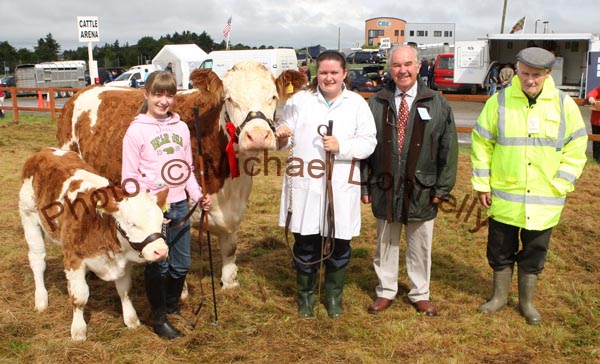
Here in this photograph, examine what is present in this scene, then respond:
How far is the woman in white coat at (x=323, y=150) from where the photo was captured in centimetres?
356

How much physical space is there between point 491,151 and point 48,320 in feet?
10.8

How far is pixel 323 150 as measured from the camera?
3625mm

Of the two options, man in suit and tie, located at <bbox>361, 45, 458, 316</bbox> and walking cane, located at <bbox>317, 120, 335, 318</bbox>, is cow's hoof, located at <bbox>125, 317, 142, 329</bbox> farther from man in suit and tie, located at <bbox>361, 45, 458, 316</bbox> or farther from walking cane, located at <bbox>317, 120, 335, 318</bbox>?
man in suit and tie, located at <bbox>361, 45, 458, 316</bbox>

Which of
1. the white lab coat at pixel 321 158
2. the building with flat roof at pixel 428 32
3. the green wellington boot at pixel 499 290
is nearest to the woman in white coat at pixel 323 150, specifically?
the white lab coat at pixel 321 158

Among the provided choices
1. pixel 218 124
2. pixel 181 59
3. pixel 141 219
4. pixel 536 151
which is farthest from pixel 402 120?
pixel 181 59

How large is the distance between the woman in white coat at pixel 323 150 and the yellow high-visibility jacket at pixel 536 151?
A: 0.89 metres

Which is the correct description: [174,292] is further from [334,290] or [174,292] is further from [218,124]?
[218,124]

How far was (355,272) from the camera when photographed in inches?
193

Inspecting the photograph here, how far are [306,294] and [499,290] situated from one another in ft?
4.57

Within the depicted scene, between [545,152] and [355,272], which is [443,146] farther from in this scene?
[355,272]

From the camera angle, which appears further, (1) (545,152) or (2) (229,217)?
(2) (229,217)

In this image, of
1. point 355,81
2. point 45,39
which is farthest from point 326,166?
point 45,39

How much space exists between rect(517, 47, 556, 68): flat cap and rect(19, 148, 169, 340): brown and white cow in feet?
7.76

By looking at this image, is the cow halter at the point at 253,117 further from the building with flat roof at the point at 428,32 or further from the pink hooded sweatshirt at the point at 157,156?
the building with flat roof at the point at 428,32
